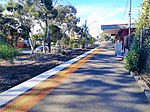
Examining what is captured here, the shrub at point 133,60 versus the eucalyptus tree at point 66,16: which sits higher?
the eucalyptus tree at point 66,16

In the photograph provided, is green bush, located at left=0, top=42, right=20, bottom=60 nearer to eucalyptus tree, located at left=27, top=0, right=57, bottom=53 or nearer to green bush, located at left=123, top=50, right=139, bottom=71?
green bush, located at left=123, top=50, right=139, bottom=71

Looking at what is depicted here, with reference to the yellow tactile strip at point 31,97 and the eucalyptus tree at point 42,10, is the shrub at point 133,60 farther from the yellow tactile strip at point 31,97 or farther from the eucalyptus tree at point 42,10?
the eucalyptus tree at point 42,10

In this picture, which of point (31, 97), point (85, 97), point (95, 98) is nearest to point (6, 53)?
point (31, 97)

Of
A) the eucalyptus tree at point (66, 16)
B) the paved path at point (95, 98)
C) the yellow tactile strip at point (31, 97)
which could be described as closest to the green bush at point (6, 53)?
the yellow tactile strip at point (31, 97)

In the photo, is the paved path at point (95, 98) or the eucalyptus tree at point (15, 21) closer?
the paved path at point (95, 98)

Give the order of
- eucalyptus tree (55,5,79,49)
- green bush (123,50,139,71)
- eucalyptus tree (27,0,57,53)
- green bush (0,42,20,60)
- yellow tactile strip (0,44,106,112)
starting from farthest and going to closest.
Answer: eucalyptus tree (55,5,79,49) < eucalyptus tree (27,0,57,53) < green bush (0,42,20,60) < green bush (123,50,139,71) < yellow tactile strip (0,44,106,112)

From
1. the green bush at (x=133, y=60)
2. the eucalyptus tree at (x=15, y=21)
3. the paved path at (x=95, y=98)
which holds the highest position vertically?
the eucalyptus tree at (x=15, y=21)

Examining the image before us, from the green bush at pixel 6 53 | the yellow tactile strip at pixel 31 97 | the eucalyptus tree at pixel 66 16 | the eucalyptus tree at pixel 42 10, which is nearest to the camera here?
the yellow tactile strip at pixel 31 97

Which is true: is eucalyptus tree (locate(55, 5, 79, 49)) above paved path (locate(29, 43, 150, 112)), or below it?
above

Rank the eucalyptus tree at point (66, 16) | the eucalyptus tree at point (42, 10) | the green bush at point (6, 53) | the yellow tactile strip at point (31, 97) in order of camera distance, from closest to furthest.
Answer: the yellow tactile strip at point (31, 97), the green bush at point (6, 53), the eucalyptus tree at point (42, 10), the eucalyptus tree at point (66, 16)

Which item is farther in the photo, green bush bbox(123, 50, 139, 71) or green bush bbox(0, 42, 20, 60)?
green bush bbox(0, 42, 20, 60)

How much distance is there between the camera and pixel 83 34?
202 feet

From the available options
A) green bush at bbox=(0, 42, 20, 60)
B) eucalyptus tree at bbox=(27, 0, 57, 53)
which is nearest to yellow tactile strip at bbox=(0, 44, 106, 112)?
green bush at bbox=(0, 42, 20, 60)

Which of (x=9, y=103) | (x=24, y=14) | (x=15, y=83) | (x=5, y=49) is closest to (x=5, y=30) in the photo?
(x=24, y=14)
